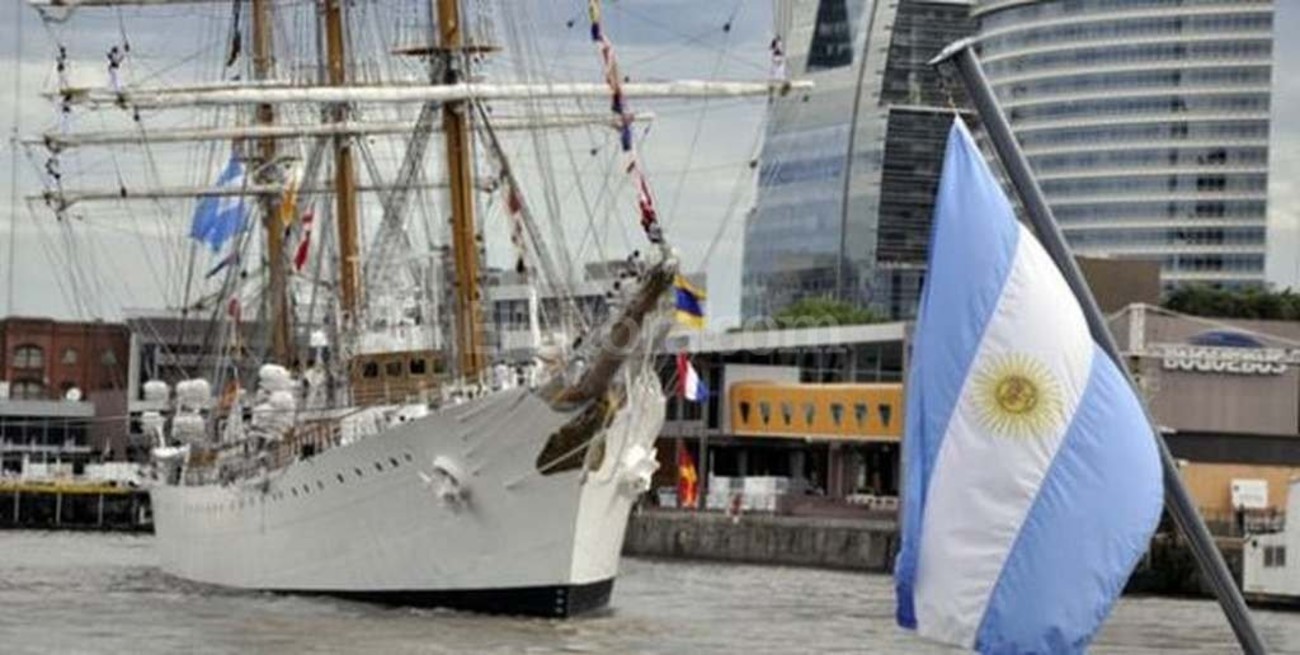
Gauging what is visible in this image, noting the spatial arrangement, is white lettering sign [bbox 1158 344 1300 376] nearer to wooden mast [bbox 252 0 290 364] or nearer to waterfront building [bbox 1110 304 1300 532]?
waterfront building [bbox 1110 304 1300 532]

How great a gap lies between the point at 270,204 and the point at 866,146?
112173mm

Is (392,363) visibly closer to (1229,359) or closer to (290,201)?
(290,201)

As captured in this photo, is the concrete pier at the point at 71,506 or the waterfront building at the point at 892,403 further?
the concrete pier at the point at 71,506

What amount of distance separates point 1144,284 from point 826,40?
80686mm

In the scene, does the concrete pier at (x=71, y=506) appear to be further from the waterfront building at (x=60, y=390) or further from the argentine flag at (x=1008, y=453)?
the argentine flag at (x=1008, y=453)

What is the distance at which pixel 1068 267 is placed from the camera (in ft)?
45.9

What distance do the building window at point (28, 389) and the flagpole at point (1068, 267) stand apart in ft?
520

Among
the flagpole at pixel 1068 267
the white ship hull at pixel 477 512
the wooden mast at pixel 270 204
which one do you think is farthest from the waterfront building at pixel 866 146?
the flagpole at pixel 1068 267

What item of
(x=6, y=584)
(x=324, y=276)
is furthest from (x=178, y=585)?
(x=324, y=276)

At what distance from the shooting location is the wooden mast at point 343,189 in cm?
6724

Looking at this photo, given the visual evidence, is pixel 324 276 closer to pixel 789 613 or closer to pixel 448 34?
pixel 448 34

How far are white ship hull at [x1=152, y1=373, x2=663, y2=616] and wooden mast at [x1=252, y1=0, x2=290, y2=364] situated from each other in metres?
19.1

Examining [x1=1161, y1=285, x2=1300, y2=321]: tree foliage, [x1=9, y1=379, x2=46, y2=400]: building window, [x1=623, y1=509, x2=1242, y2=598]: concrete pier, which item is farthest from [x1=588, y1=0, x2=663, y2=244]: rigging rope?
[x1=9, y1=379, x2=46, y2=400]: building window

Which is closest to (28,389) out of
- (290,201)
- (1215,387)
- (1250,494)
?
(1215,387)
